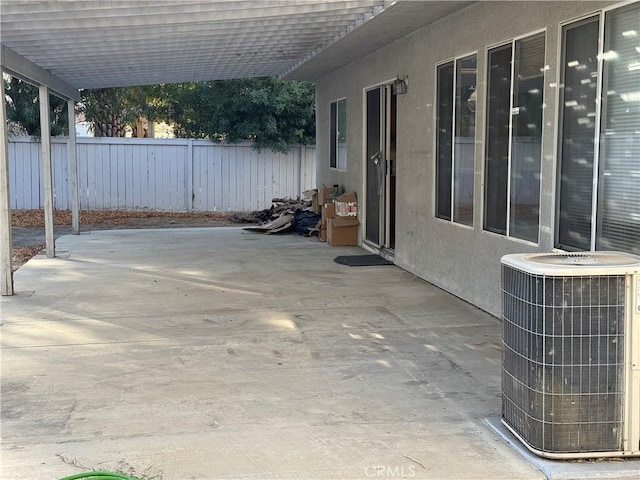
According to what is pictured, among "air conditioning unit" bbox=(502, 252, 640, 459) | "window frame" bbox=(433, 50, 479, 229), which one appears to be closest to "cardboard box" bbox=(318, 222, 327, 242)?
"window frame" bbox=(433, 50, 479, 229)

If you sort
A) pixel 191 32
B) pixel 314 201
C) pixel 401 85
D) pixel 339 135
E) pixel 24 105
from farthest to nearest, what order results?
pixel 24 105 < pixel 314 201 < pixel 339 135 < pixel 401 85 < pixel 191 32

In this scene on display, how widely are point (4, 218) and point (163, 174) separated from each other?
33.3 ft

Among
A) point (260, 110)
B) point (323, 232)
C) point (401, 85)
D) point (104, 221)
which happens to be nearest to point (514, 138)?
point (401, 85)

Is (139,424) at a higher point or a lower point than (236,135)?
lower

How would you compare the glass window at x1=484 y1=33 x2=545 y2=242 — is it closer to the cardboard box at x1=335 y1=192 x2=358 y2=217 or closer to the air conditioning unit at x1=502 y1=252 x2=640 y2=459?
the air conditioning unit at x1=502 y1=252 x2=640 y2=459

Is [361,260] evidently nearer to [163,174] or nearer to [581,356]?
[581,356]

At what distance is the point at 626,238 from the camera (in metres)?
4.67

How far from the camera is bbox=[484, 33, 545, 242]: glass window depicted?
5.81m

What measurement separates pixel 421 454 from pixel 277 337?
250cm

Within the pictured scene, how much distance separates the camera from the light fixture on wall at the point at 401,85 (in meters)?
8.88

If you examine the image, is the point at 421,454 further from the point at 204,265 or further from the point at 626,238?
the point at 204,265

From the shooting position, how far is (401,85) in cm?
895

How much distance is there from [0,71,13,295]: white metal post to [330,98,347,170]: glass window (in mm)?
6177

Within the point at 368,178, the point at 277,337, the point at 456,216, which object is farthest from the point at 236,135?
the point at 277,337
